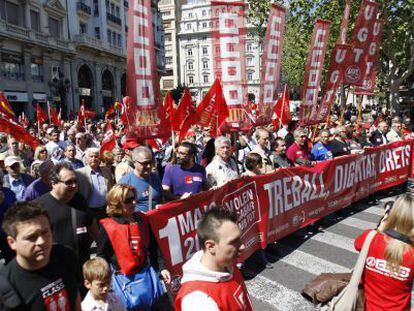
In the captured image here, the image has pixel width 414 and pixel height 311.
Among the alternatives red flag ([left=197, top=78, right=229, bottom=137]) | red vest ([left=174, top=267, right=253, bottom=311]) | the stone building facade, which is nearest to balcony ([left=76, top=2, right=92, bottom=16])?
the stone building facade

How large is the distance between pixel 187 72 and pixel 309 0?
255ft

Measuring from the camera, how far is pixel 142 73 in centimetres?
523

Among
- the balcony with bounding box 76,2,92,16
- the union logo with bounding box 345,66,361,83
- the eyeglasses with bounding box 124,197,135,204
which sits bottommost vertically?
the eyeglasses with bounding box 124,197,135,204

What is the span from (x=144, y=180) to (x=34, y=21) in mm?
32845

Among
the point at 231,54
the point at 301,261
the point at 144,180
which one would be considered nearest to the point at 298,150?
the point at 231,54

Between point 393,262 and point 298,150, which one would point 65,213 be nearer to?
point 393,262

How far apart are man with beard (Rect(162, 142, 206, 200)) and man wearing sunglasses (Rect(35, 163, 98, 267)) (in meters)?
1.56

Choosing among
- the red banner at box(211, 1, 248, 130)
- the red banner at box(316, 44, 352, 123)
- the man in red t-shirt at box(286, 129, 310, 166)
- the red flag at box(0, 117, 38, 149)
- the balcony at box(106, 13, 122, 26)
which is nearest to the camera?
the red banner at box(211, 1, 248, 130)

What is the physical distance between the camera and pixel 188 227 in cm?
455

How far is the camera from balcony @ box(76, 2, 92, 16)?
38.1 metres

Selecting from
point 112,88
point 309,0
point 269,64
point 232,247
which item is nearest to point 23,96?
point 112,88

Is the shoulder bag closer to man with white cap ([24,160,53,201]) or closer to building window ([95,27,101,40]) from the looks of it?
man with white cap ([24,160,53,201])

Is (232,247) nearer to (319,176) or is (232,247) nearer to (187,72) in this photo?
(319,176)

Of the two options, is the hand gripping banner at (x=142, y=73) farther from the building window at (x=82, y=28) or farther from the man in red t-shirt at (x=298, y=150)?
the building window at (x=82, y=28)
